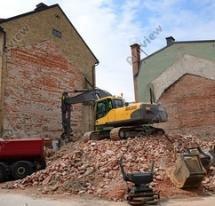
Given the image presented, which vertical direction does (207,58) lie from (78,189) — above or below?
above

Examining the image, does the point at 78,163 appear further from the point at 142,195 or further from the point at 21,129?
the point at 21,129

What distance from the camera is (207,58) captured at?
26.5m

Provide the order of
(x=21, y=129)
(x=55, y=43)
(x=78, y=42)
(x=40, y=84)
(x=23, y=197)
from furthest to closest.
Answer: (x=78, y=42) → (x=55, y=43) → (x=40, y=84) → (x=21, y=129) → (x=23, y=197)

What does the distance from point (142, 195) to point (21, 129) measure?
1143cm

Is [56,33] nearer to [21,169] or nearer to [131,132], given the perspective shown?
[131,132]

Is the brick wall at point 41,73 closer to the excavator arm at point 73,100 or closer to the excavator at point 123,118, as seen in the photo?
the excavator arm at point 73,100

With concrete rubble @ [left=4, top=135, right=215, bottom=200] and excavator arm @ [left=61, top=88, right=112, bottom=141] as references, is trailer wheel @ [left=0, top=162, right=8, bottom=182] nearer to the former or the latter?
concrete rubble @ [left=4, top=135, right=215, bottom=200]

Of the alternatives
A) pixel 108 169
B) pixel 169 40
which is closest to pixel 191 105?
pixel 169 40

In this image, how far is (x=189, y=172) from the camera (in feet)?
36.1

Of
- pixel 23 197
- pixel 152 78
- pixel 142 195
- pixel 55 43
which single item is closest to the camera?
pixel 142 195

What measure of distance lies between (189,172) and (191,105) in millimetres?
16073

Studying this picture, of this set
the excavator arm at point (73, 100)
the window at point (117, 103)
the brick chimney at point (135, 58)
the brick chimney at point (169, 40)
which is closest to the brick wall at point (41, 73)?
the excavator arm at point (73, 100)

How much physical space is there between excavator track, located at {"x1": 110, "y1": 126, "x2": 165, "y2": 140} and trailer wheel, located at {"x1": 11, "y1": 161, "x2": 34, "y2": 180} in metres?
4.06

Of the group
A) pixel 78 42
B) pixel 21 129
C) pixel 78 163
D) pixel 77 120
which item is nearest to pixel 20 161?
pixel 78 163
